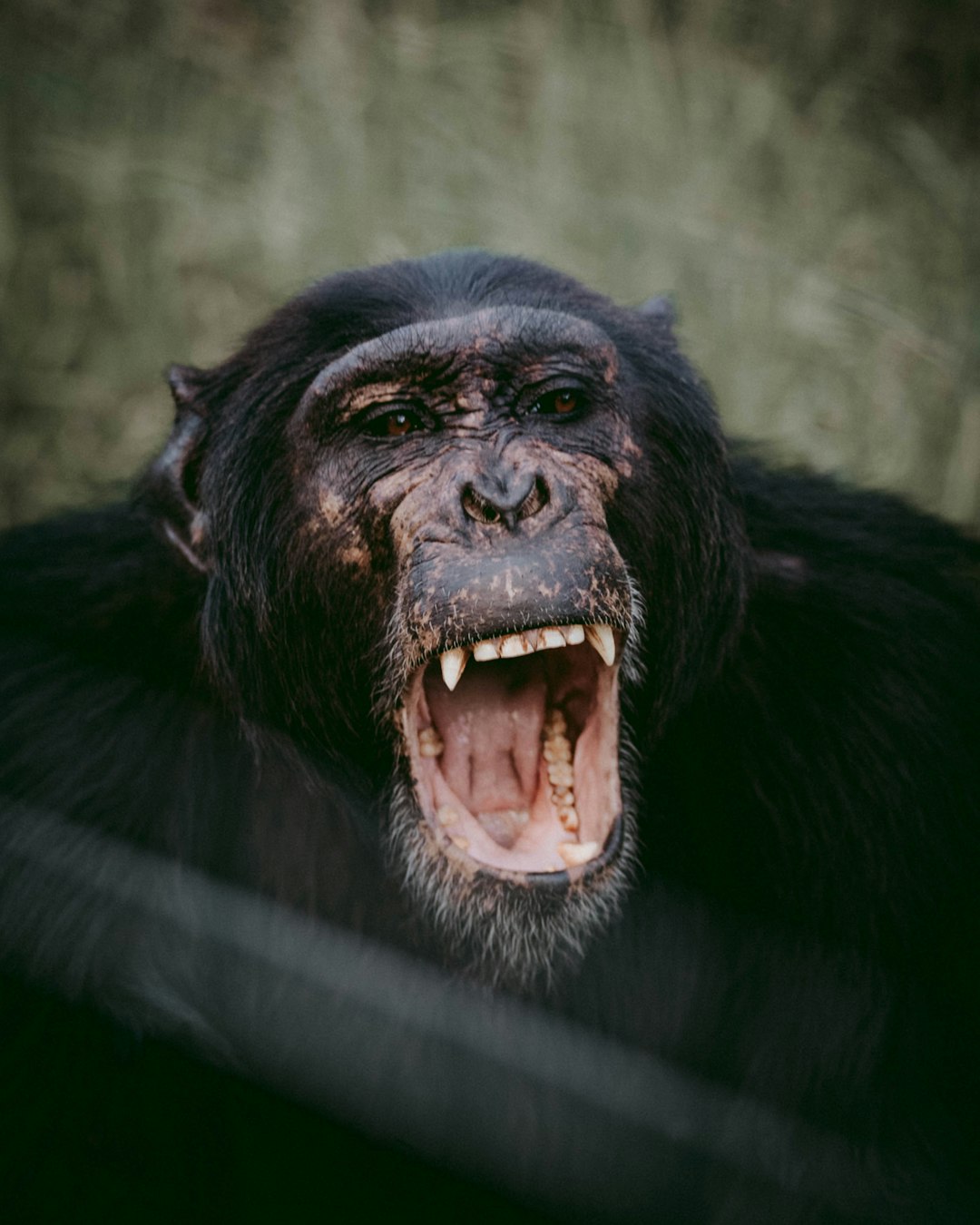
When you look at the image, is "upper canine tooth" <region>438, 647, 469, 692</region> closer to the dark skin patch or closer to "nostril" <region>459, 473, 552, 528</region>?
the dark skin patch

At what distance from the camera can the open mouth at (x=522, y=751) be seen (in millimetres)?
2379

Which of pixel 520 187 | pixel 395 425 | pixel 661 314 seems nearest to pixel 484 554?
pixel 395 425

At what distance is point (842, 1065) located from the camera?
2.83 meters

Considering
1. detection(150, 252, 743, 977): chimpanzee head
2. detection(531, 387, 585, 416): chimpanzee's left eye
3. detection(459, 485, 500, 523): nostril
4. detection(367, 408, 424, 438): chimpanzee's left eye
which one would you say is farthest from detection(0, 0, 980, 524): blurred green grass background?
detection(459, 485, 500, 523): nostril

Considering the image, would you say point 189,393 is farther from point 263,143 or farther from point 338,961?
point 263,143

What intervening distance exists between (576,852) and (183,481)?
3.87 ft

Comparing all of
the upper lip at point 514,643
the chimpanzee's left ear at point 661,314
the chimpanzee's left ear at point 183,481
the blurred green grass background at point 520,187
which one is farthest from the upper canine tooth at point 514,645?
the blurred green grass background at point 520,187

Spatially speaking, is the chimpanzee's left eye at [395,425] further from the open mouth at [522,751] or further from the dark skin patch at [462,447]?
the open mouth at [522,751]

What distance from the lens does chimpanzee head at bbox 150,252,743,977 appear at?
7.47 feet

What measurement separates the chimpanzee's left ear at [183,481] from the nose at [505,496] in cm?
74

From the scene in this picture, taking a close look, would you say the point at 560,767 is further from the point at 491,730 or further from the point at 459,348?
the point at 459,348

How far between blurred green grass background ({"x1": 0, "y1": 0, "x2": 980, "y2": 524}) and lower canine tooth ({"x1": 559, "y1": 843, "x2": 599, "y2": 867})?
3.05 m

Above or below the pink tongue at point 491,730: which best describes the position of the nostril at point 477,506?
above

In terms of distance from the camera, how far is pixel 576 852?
7.89 feet
